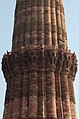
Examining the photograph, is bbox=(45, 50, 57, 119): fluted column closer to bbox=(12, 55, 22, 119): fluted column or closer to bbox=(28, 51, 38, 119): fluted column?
bbox=(28, 51, 38, 119): fluted column

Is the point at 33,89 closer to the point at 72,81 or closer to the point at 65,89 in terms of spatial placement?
the point at 65,89

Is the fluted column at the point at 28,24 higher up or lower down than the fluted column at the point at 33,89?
higher up

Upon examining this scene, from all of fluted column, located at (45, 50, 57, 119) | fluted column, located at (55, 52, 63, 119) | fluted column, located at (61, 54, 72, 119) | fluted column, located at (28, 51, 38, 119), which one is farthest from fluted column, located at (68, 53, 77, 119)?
fluted column, located at (28, 51, 38, 119)

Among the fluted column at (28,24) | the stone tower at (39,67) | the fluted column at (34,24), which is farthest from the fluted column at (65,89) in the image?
the fluted column at (28,24)

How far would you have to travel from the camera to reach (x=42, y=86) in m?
26.4

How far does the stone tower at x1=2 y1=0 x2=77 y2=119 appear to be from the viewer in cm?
2564

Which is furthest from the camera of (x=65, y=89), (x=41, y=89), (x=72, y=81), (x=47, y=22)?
(x=47, y=22)

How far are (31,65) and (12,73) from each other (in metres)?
1.66

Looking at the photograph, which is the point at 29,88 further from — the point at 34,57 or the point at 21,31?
the point at 21,31

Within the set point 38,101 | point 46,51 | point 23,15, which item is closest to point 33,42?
point 46,51

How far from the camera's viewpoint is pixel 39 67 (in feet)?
90.2

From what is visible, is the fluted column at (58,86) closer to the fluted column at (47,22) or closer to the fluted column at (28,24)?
the fluted column at (47,22)

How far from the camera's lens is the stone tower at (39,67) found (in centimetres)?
2564

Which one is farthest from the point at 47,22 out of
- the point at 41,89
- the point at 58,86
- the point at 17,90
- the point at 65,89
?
the point at 17,90
